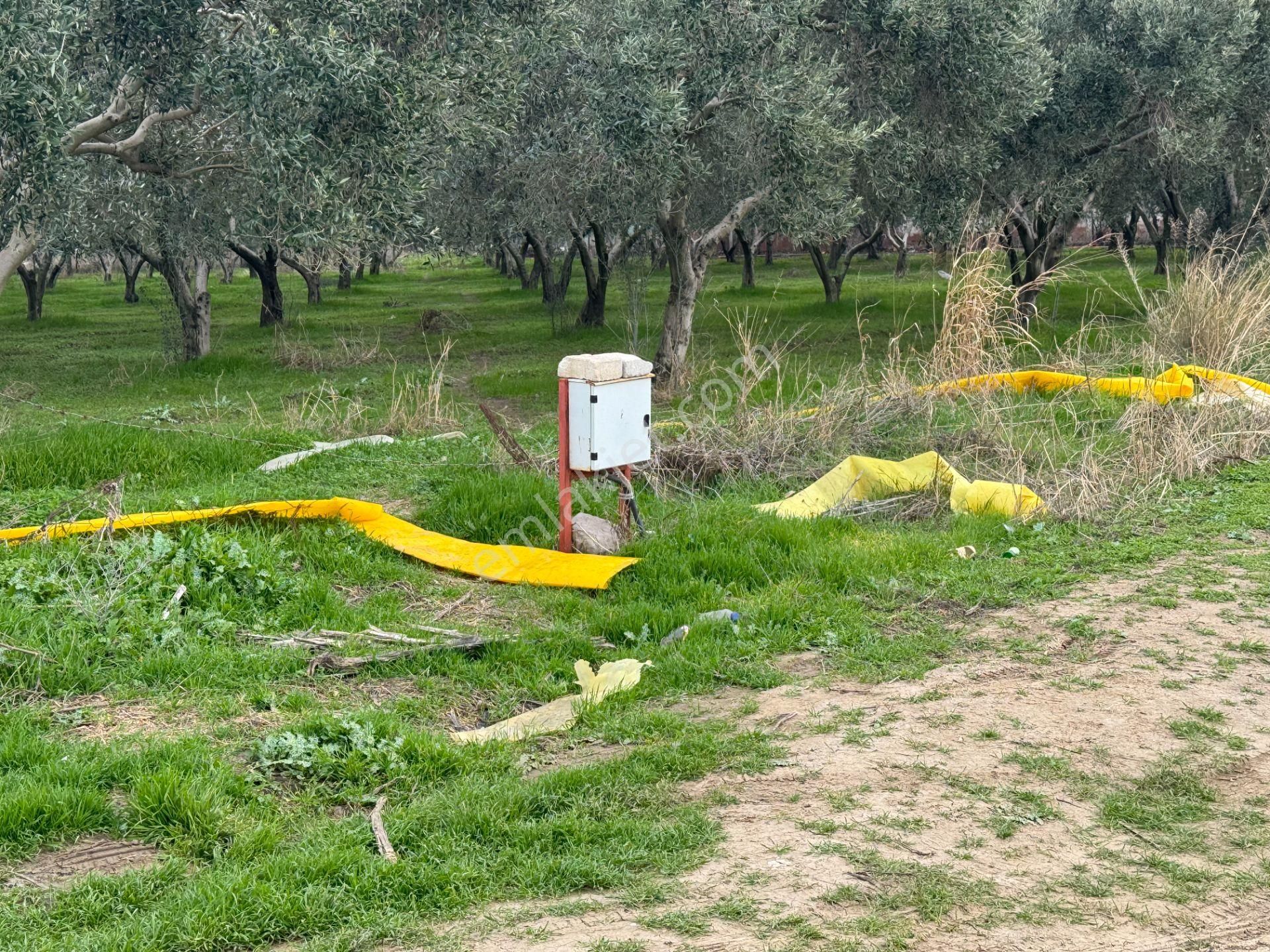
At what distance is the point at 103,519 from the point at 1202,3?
16.3 m

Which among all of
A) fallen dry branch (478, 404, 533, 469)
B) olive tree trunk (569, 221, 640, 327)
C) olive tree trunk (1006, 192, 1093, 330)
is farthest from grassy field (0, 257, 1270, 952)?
olive tree trunk (569, 221, 640, 327)

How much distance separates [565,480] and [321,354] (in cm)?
1376

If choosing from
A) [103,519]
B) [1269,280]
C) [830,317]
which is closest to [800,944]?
[103,519]

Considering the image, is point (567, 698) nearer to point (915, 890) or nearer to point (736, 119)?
point (915, 890)

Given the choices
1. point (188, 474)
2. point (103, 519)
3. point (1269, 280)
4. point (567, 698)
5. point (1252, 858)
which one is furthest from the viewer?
point (1269, 280)

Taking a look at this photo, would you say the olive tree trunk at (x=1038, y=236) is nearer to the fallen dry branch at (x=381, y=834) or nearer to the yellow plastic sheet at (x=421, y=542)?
the yellow plastic sheet at (x=421, y=542)

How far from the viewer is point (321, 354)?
19391 millimetres

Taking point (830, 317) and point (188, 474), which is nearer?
point (188, 474)

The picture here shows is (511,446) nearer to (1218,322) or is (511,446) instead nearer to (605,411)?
(605,411)

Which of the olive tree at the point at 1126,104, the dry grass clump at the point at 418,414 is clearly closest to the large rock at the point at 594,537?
the dry grass clump at the point at 418,414

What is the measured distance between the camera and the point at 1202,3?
16.9m

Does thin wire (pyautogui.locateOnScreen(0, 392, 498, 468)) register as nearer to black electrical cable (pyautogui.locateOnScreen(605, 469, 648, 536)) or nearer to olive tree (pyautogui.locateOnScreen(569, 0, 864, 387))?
black electrical cable (pyautogui.locateOnScreen(605, 469, 648, 536))

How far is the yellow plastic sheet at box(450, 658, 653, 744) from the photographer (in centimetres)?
438

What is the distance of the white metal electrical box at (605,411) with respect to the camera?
6270 millimetres
